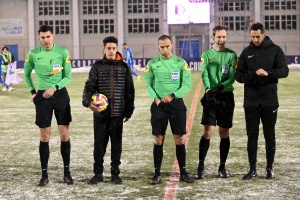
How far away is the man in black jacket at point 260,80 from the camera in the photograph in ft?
21.4

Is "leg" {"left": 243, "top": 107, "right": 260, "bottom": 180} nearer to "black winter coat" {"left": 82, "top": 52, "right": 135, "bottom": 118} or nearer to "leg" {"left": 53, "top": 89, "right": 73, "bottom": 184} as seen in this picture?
"black winter coat" {"left": 82, "top": 52, "right": 135, "bottom": 118}

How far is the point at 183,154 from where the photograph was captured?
6.64 m

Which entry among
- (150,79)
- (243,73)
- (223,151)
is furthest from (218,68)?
(223,151)

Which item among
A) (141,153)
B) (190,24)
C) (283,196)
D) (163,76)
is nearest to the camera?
(283,196)

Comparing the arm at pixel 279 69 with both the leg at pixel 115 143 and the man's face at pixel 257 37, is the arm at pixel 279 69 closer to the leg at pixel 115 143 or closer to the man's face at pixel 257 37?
the man's face at pixel 257 37

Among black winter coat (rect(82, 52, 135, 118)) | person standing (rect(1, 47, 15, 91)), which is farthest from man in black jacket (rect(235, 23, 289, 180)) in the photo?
person standing (rect(1, 47, 15, 91))

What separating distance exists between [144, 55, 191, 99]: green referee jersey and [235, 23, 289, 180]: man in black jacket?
643mm

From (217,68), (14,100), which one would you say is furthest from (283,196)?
(14,100)

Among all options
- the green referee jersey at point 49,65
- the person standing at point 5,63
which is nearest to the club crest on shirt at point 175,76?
the green referee jersey at point 49,65

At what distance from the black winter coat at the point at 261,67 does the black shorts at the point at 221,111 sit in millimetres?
240

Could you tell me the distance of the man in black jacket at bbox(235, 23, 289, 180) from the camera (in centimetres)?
653

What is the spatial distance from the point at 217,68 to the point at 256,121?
31.4 inches

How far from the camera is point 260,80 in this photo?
6555 mm

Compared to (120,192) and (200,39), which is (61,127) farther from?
(200,39)
